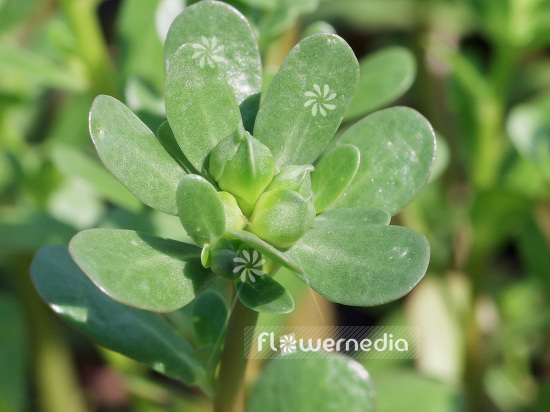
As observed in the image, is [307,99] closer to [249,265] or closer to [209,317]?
[249,265]

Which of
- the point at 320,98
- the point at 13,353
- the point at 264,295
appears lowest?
the point at 13,353

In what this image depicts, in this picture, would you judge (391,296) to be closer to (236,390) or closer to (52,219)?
(236,390)

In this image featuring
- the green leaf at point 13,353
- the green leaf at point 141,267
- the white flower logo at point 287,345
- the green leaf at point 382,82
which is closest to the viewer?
the green leaf at point 141,267

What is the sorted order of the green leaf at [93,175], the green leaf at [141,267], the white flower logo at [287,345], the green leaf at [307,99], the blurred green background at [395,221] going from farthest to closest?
1. the blurred green background at [395,221]
2. the green leaf at [93,175]
3. the white flower logo at [287,345]
4. the green leaf at [307,99]
5. the green leaf at [141,267]

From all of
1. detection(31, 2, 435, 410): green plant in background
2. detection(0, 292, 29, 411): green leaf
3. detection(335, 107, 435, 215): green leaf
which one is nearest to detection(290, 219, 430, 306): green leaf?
detection(31, 2, 435, 410): green plant in background

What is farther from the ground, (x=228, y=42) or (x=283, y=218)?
(x=228, y=42)

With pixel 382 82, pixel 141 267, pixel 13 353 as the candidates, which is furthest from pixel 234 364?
pixel 13 353

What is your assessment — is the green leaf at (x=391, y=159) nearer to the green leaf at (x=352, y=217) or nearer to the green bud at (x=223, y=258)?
the green leaf at (x=352, y=217)

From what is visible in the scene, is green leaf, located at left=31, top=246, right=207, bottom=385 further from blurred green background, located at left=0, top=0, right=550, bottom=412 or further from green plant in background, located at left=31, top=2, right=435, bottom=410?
blurred green background, located at left=0, top=0, right=550, bottom=412

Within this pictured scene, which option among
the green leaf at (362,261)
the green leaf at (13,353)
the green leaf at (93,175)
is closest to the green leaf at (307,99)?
the green leaf at (362,261)
